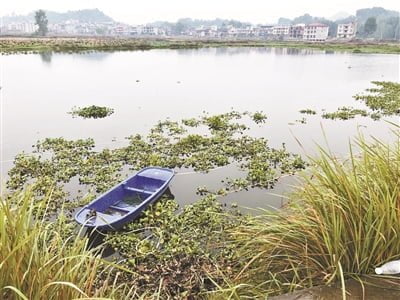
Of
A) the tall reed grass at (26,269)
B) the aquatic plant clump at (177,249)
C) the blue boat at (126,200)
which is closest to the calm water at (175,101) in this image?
the blue boat at (126,200)

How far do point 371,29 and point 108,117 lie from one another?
13404 centimetres

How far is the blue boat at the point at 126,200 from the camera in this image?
18.2 ft

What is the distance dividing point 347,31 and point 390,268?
143880mm

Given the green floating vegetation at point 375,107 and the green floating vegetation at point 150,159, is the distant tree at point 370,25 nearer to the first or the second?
the green floating vegetation at point 375,107

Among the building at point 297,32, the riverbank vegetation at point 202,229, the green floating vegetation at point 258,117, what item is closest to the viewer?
the riverbank vegetation at point 202,229

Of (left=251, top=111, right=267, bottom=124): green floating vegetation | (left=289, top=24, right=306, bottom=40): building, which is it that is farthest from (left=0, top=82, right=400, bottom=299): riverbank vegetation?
(left=289, top=24, right=306, bottom=40): building

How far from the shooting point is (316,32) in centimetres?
11700

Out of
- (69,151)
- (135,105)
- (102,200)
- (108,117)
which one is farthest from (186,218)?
(135,105)

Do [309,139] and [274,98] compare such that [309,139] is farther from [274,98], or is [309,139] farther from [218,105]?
[274,98]

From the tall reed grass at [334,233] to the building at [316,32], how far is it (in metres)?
126

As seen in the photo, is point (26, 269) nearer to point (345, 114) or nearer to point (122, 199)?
point (122, 199)

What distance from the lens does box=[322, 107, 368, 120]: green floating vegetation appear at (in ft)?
48.6

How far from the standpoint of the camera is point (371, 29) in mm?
122188

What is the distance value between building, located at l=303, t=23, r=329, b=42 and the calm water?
96187 mm
